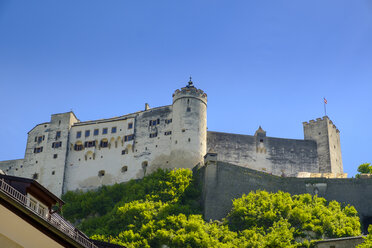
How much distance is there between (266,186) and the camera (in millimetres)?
57625

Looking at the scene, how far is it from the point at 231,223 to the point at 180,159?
1135cm

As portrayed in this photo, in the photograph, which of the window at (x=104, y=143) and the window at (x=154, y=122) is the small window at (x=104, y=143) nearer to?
the window at (x=104, y=143)

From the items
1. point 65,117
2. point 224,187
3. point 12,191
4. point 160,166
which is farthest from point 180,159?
point 12,191

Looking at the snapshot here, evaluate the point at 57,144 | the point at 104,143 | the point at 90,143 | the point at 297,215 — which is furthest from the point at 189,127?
the point at 297,215

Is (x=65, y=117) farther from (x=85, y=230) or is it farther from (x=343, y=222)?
(x=343, y=222)

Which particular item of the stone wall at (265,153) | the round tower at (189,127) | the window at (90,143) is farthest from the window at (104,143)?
the stone wall at (265,153)

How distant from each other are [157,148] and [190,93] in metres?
6.82

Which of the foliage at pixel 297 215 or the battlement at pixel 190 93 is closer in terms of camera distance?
the foliage at pixel 297 215

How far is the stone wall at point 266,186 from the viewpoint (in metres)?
55.3

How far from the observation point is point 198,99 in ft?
214

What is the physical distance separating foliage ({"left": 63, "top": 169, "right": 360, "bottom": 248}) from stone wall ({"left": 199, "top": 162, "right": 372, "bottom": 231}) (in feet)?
4.42

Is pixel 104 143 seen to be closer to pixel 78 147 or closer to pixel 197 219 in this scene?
pixel 78 147

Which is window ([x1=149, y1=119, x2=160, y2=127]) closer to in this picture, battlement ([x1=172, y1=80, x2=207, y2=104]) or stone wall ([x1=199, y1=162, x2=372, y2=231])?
battlement ([x1=172, y1=80, x2=207, y2=104])

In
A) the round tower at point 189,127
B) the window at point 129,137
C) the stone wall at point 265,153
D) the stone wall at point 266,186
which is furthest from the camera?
the window at point 129,137
